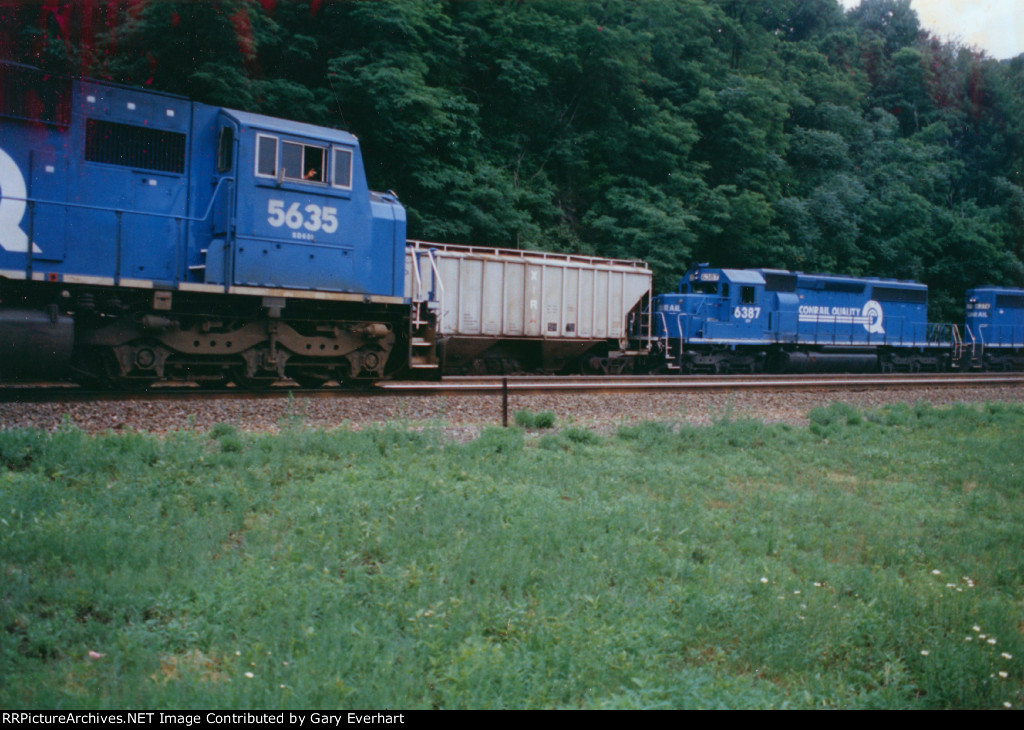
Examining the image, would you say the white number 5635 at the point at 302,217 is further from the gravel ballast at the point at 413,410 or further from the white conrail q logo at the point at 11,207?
the white conrail q logo at the point at 11,207

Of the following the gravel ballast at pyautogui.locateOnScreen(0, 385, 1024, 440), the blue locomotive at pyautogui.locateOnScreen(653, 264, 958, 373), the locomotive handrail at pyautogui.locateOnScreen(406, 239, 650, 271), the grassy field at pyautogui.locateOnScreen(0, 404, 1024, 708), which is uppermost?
the locomotive handrail at pyautogui.locateOnScreen(406, 239, 650, 271)

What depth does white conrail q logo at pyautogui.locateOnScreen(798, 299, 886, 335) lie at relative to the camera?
25.7m

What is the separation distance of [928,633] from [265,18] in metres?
21.4

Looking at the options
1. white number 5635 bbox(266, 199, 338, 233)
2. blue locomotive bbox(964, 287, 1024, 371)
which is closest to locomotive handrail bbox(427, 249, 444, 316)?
white number 5635 bbox(266, 199, 338, 233)

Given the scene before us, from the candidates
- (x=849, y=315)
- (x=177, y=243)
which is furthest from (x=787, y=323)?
(x=177, y=243)

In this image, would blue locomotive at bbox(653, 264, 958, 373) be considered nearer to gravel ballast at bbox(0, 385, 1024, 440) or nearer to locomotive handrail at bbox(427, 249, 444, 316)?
gravel ballast at bbox(0, 385, 1024, 440)

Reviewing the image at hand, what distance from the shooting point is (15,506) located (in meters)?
5.28

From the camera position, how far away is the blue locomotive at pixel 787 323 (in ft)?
77.3

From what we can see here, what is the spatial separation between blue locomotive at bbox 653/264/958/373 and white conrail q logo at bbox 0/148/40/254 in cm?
1694

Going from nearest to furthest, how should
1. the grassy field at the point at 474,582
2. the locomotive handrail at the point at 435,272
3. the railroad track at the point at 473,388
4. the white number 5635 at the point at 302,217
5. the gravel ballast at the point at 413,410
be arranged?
the grassy field at the point at 474,582 < the gravel ballast at the point at 413,410 < the railroad track at the point at 473,388 < the white number 5635 at the point at 302,217 < the locomotive handrail at the point at 435,272

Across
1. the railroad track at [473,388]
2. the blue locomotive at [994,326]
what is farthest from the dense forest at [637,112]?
the railroad track at [473,388]

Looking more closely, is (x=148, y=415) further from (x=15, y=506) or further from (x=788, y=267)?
(x=788, y=267)

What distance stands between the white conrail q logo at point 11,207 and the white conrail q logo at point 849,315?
22.3 meters

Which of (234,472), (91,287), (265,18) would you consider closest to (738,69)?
(265,18)
